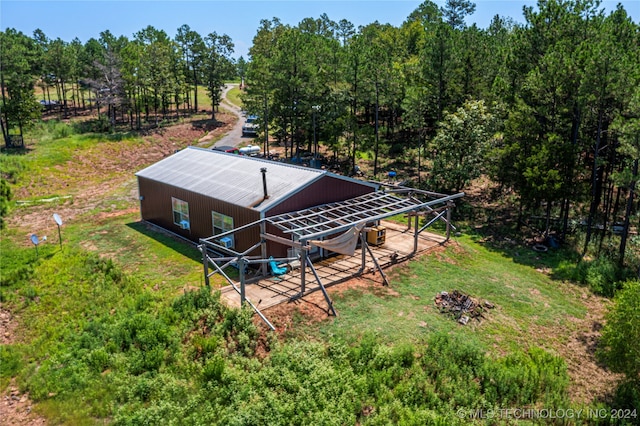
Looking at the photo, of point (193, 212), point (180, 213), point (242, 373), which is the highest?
point (193, 212)

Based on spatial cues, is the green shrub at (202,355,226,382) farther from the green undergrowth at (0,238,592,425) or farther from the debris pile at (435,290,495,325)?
the debris pile at (435,290,495,325)

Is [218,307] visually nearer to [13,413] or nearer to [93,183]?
[13,413]

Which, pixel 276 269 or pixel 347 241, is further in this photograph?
pixel 276 269

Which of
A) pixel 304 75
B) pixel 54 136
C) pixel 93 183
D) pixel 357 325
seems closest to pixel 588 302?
pixel 357 325

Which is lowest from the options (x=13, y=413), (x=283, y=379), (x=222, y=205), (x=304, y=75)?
(x=13, y=413)

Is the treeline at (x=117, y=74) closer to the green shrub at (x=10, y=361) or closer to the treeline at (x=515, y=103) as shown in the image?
the treeline at (x=515, y=103)

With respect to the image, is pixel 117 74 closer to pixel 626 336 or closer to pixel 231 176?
pixel 231 176

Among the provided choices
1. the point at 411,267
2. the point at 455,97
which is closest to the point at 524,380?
the point at 411,267
